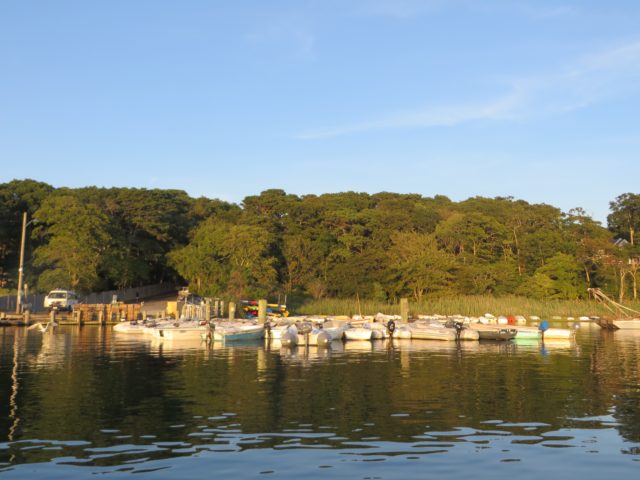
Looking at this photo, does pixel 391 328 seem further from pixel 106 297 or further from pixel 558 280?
pixel 558 280

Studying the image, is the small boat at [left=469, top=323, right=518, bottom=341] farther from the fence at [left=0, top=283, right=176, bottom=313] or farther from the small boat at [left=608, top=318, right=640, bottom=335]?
the fence at [left=0, top=283, right=176, bottom=313]

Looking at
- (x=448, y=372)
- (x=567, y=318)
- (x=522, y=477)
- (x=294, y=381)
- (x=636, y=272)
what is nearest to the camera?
(x=522, y=477)

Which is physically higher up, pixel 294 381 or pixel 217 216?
pixel 217 216

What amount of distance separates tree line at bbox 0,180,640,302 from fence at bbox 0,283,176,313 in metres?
2.02

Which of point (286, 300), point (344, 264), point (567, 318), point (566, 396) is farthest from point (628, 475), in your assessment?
point (344, 264)

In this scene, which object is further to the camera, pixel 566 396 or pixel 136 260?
pixel 136 260

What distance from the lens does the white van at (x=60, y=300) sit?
210ft

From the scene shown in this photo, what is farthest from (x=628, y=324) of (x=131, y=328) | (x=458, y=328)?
(x=131, y=328)

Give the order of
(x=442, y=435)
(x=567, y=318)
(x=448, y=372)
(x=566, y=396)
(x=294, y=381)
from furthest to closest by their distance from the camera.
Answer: (x=567, y=318) < (x=448, y=372) < (x=294, y=381) < (x=566, y=396) < (x=442, y=435)

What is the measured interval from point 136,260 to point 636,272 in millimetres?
67687

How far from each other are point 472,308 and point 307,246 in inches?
1122

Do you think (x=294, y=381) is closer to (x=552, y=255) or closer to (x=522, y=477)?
(x=522, y=477)

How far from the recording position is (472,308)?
7094cm

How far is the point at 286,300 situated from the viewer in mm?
79000
